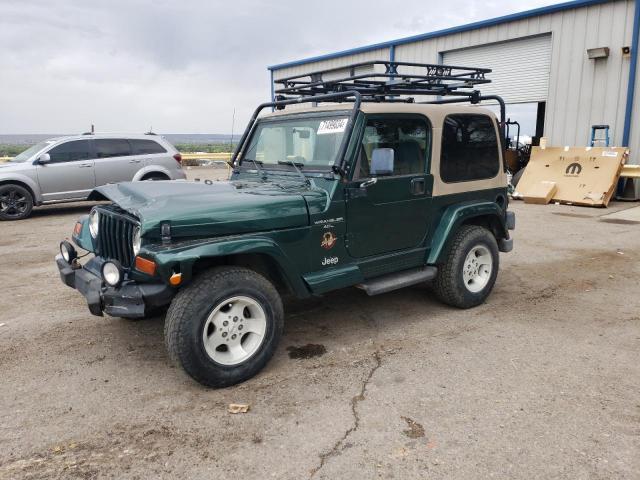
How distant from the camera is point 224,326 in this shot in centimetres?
349

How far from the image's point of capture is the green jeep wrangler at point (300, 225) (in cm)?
338

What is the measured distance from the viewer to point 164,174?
11930mm

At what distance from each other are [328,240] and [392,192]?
30.4 inches

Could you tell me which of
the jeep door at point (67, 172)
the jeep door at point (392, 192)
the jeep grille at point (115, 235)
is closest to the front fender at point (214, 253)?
the jeep grille at point (115, 235)

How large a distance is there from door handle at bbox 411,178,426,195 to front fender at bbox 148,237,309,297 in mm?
1397

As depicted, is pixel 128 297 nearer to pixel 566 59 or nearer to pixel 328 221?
pixel 328 221

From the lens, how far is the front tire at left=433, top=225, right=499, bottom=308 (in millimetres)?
4945

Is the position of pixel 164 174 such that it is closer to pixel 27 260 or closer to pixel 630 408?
pixel 27 260

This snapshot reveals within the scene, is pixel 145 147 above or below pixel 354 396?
above

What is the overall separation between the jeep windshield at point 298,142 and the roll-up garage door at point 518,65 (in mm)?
11058

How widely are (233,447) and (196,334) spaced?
2.50 ft

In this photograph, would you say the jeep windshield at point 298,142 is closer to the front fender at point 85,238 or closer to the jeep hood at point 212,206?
the jeep hood at point 212,206

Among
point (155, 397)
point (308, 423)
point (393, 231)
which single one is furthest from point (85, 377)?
point (393, 231)

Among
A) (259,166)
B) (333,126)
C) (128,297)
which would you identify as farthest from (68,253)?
(333,126)
